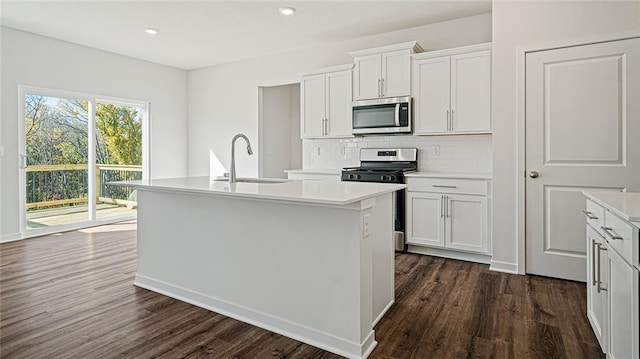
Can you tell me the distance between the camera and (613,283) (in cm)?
165

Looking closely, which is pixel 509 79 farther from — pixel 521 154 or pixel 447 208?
pixel 447 208

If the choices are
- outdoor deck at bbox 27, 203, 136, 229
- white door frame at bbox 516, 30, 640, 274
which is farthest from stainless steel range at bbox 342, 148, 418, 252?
outdoor deck at bbox 27, 203, 136, 229

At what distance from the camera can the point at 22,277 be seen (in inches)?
126

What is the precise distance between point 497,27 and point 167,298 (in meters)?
3.69

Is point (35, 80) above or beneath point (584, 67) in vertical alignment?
above

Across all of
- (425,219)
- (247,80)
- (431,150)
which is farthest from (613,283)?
(247,80)

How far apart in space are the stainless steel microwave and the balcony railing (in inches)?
130

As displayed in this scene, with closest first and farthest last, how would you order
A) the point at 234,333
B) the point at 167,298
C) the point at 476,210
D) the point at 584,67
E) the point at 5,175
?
the point at 234,333
the point at 167,298
the point at 584,67
the point at 476,210
the point at 5,175

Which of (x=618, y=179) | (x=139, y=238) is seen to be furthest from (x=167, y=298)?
(x=618, y=179)

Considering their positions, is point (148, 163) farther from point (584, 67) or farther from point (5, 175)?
point (584, 67)

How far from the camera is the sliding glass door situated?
4.76 metres

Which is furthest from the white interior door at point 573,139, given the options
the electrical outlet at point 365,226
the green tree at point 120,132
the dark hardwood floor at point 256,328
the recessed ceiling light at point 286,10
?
the green tree at point 120,132

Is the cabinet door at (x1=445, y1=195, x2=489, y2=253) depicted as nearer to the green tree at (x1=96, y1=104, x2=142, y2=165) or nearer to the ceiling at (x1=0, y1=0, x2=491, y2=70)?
the ceiling at (x1=0, y1=0, x2=491, y2=70)

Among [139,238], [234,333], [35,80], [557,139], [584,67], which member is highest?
[35,80]
